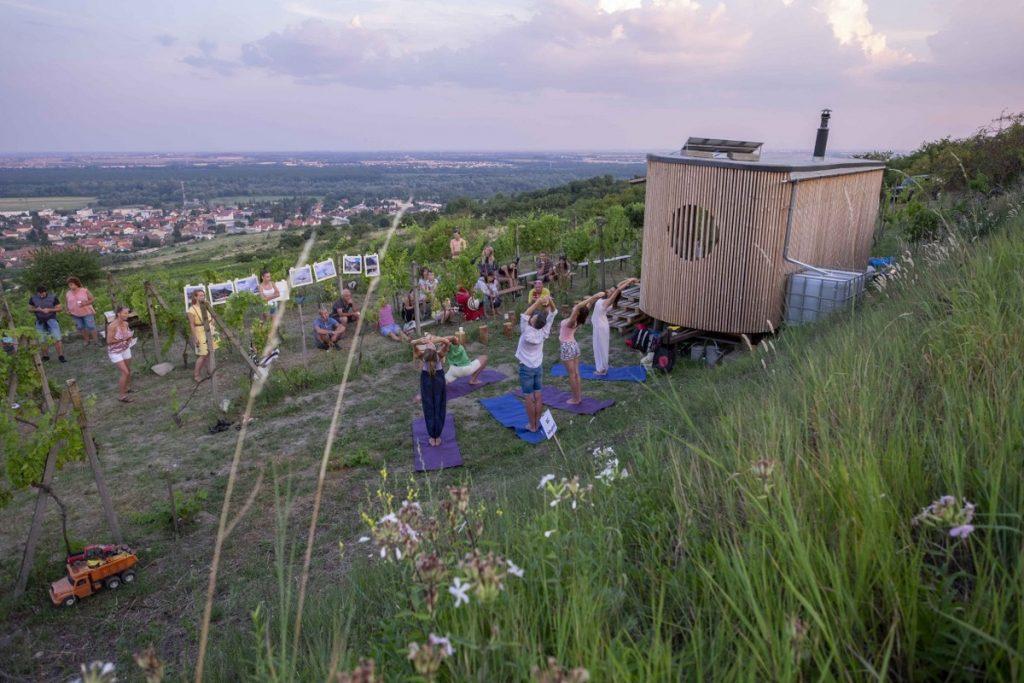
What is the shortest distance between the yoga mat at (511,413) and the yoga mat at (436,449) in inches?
25.9

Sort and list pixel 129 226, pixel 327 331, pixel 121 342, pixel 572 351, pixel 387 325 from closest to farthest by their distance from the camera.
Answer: pixel 572 351 → pixel 121 342 → pixel 327 331 → pixel 387 325 → pixel 129 226

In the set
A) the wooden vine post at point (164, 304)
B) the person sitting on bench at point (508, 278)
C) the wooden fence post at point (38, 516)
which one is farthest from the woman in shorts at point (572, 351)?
the wooden vine post at point (164, 304)

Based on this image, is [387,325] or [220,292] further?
[387,325]

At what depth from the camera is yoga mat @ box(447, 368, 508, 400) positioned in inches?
394

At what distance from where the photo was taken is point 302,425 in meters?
8.86

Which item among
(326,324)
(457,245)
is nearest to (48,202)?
(457,245)

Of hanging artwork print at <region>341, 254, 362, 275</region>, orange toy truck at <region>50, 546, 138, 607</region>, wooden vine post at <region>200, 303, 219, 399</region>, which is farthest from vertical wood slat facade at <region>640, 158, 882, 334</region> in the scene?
orange toy truck at <region>50, 546, 138, 607</region>

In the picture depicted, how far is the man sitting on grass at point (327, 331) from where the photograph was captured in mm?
12906

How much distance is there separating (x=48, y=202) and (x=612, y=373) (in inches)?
2398

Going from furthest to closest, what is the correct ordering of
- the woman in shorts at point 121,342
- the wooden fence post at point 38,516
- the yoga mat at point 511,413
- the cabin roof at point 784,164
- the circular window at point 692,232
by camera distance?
the woman in shorts at point 121,342, the circular window at point 692,232, the cabin roof at point 784,164, the yoga mat at point 511,413, the wooden fence post at point 38,516

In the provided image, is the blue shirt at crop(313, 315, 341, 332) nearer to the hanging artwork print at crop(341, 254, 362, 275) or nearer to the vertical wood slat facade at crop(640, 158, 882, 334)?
the hanging artwork print at crop(341, 254, 362, 275)

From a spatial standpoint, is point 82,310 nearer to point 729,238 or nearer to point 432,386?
point 432,386

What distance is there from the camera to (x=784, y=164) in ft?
30.7

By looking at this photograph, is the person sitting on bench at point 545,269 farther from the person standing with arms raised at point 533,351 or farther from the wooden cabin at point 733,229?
the person standing with arms raised at point 533,351
